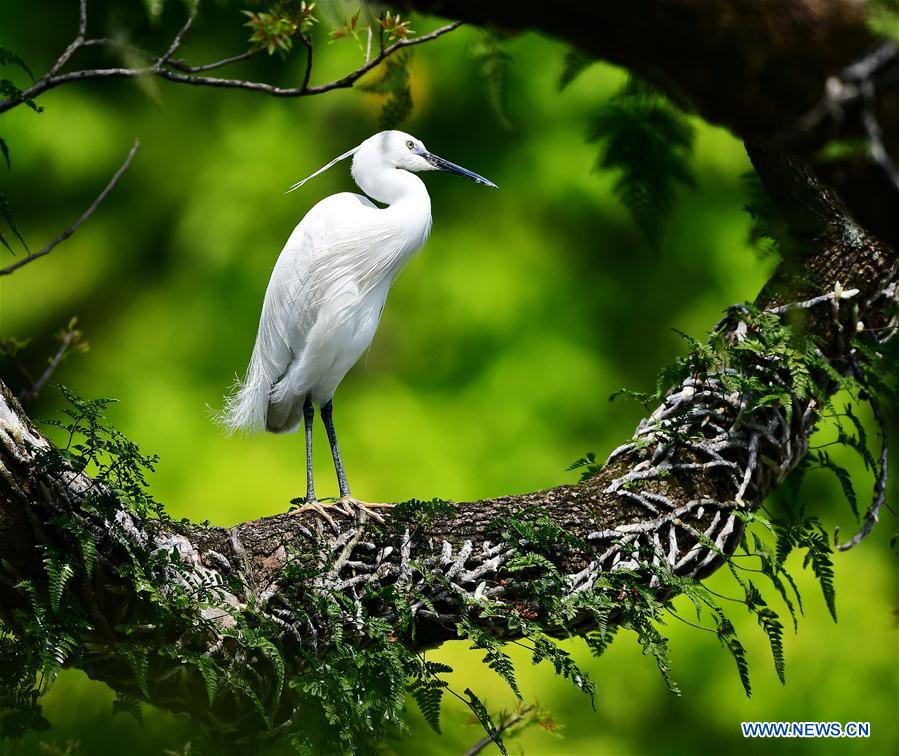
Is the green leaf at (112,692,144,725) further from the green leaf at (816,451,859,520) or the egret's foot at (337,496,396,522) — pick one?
the green leaf at (816,451,859,520)

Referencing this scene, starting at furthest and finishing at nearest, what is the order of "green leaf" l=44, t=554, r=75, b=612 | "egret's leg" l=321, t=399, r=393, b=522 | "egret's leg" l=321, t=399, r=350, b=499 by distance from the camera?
"egret's leg" l=321, t=399, r=350, b=499 < "egret's leg" l=321, t=399, r=393, b=522 < "green leaf" l=44, t=554, r=75, b=612

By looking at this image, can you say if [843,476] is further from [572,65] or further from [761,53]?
[761,53]

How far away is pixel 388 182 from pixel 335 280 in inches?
8.1

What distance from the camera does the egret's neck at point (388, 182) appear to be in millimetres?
1737

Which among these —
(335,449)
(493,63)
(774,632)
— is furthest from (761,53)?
(335,449)

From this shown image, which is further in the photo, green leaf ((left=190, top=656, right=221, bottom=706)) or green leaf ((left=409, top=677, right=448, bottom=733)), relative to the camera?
green leaf ((left=409, top=677, right=448, bottom=733))

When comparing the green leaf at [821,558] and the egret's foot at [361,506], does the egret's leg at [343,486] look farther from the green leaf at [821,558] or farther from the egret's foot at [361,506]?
the green leaf at [821,558]

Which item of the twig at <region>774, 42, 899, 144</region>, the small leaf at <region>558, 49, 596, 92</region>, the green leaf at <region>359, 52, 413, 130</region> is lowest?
the twig at <region>774, 42, 899, 144</region>

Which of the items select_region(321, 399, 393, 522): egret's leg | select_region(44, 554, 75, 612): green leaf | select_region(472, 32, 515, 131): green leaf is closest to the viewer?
select_region(472, 32, 515, 131): green leaf

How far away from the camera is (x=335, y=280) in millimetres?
1700

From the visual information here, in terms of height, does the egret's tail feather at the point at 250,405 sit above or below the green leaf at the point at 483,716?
above

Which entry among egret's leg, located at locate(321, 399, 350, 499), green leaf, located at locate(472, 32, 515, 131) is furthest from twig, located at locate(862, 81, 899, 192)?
egret's leg, located at locate(321, 399, 350, 499)

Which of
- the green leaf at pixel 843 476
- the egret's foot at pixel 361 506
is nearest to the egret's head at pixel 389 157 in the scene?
the egret's foot at pixel 361 506

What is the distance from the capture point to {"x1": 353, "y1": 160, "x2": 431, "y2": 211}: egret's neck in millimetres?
1737
